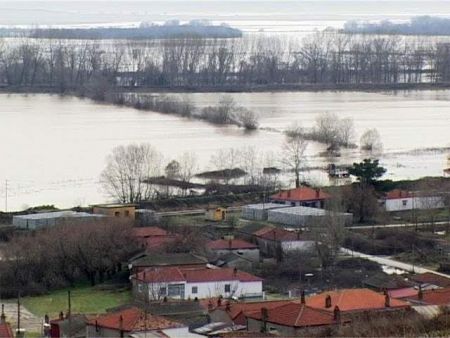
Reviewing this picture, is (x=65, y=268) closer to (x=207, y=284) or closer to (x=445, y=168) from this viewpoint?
(x=207, y=284)

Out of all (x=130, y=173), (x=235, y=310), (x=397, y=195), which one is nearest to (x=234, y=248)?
(x=235, y=310)

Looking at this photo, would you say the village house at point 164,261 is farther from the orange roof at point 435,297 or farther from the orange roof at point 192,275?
the orange roof at point 435,297

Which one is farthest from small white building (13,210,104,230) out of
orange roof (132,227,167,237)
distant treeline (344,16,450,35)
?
distant treeline (344,16,450,35)

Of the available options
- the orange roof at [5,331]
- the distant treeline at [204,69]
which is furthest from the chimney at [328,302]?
the distant treeline at [204,69]

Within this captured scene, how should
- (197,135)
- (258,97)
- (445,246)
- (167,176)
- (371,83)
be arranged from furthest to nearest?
(371,83)
(258,97)
(197,135)
(167,176)
(445,246)

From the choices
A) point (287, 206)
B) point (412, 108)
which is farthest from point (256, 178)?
point (412, 108)

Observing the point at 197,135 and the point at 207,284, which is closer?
the point at 207,284

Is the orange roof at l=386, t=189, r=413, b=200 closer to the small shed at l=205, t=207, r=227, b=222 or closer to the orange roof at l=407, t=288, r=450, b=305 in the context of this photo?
the small shed at l=205, t=207, r=227, b=222
